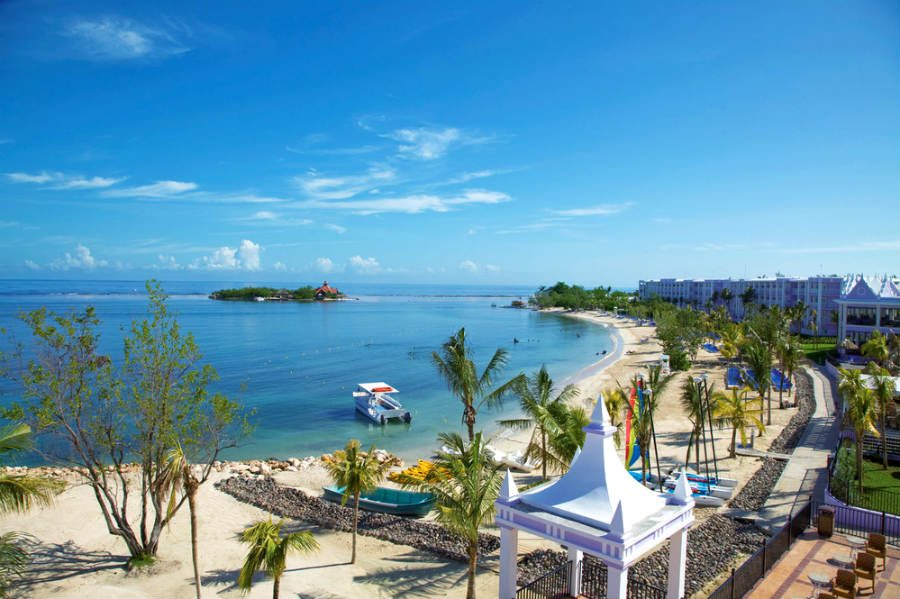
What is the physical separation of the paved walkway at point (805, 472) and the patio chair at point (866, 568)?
5004 millimetres

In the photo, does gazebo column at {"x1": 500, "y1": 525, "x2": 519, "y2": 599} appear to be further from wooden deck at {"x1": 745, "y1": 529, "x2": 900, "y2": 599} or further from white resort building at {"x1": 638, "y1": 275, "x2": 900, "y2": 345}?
white resort building at {"x1": 638, "y1": 275, "x2": 900, "y2": 345}

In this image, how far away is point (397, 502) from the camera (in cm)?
2259

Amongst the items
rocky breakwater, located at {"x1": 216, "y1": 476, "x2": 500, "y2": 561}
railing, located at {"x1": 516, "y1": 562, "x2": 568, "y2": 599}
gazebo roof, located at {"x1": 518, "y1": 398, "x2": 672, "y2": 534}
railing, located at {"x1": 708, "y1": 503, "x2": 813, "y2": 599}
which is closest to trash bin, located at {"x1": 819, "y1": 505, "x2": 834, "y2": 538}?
railing, located at {"x1": 708, "y1": 503, "x2": 813, "y2": 599}

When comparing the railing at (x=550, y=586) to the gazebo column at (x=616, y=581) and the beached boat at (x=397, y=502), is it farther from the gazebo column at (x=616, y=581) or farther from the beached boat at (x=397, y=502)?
the beached boat at (x=397, y=502)

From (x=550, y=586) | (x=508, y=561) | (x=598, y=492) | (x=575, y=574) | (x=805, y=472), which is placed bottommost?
(x=805, y=472)

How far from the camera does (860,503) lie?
19.6 meters

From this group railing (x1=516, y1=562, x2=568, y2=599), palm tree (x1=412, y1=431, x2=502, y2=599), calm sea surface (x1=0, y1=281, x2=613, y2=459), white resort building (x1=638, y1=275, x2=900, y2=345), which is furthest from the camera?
white resort building (x1=638, y1=275, x2=900, y2=345)

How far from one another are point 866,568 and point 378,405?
110 feet

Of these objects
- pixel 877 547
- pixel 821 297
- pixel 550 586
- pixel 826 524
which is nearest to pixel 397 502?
pixel 550 586

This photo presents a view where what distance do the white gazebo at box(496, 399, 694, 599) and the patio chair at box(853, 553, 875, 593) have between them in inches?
173

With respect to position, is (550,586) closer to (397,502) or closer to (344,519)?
(397,502)

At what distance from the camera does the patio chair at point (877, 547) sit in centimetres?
1418

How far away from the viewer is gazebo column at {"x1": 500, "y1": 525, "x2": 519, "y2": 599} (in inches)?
492

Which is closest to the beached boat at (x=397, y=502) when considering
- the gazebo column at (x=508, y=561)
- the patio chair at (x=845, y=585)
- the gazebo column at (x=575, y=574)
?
the gazebo column at (x=575, y=574)
